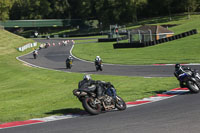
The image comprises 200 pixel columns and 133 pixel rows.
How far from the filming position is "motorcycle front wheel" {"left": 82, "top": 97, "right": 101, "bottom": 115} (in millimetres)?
11594

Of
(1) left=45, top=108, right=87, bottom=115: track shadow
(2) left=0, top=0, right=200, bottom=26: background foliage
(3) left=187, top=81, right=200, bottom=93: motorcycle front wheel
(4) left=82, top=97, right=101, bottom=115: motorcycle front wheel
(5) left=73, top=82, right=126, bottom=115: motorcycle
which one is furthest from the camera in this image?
(2) left=0, top=0, right=200, bottom=26: background foliage

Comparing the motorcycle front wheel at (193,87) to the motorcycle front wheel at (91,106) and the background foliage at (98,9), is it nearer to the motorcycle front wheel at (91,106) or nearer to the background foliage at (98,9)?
the motorcycle front wheel at (91,106)

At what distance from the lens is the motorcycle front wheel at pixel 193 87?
14.7 m

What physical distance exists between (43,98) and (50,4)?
132m

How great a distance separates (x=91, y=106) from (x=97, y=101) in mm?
302

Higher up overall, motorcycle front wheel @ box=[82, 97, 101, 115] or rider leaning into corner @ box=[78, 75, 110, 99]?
rider leaning into corner @ box=[78, 75, 110, 99]

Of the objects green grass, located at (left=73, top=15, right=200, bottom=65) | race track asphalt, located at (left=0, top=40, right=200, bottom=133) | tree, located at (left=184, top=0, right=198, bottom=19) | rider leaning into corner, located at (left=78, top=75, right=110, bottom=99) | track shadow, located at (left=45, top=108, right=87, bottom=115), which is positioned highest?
tree, located at (left=184, top=0, right=198, bottom=19)

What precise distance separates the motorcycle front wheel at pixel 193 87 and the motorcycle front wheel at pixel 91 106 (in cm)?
475

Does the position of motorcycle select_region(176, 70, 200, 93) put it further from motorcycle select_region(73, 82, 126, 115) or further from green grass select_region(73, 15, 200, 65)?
green grass select_region(73, 15, 200, 65)

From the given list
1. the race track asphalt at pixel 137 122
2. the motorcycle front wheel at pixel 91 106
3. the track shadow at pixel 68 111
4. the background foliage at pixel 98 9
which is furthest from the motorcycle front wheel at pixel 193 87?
the background foliage at pixel 98 9

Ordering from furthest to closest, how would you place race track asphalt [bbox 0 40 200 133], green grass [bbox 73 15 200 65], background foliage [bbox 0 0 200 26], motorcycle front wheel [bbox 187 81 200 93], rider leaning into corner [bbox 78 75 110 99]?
background foliage [bbox 0 0 200 26] < green grass [bbox 73 15 200 65] < motorcycle front wheel [bbox 187 81 200 93] < rider leaning into corner [bbox 78 75 110 99] < race track asphalt [bbox 0 40 200 133]

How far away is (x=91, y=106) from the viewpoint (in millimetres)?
11781

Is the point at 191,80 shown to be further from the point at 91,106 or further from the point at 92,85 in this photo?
the point at 91,106

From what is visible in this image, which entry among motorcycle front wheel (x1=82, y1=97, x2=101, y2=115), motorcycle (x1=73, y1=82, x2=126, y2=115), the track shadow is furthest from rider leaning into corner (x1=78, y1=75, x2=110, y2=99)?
the track shadow
